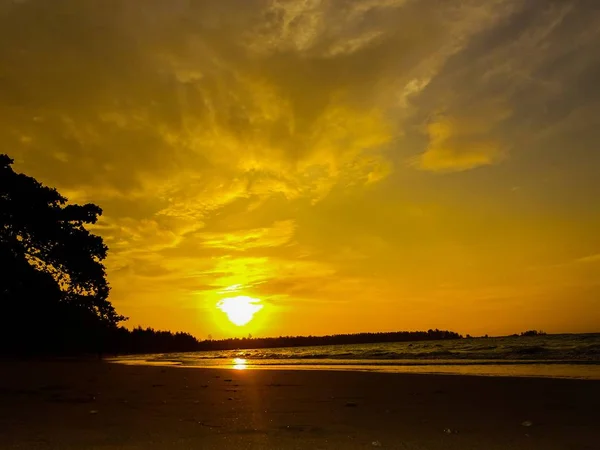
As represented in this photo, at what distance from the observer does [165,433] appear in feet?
21.3

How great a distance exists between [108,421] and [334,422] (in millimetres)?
3480

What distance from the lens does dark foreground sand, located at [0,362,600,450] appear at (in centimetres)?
604

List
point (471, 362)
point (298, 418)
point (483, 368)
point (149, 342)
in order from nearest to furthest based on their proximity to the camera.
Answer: point (298, 418), point (483, 368), point (471, 362), point (149, 342)

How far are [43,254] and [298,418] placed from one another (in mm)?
13922

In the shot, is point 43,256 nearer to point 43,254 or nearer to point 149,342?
point 43,254

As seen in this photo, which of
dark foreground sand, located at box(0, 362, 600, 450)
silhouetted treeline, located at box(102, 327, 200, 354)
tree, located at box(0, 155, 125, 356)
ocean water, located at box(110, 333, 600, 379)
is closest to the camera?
dark foreground sand, located at box(0, 362, 600, 450)

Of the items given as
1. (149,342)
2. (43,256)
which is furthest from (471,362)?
(149,342)

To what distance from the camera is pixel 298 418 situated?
806 cm

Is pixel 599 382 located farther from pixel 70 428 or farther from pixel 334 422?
pixel 70 428

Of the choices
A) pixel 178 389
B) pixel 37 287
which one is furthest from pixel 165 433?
pixel 37 287

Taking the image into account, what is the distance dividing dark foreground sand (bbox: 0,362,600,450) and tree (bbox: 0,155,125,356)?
5.05 metres

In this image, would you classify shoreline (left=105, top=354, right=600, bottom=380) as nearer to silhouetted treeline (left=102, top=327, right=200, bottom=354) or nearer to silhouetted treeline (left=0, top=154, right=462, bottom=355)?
silhouetted treeline (left=0, top=154, right=462, bottom=355)

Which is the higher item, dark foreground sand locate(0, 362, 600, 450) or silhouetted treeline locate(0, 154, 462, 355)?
silhouetted treeline locate(0, 154, 462, 355)

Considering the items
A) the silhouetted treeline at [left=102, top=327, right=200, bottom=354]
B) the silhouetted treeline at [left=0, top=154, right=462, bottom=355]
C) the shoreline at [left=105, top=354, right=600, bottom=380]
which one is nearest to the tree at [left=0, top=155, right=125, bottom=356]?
the silhouetted treeline at [left=0, top=154, right=462, bottom=355]
